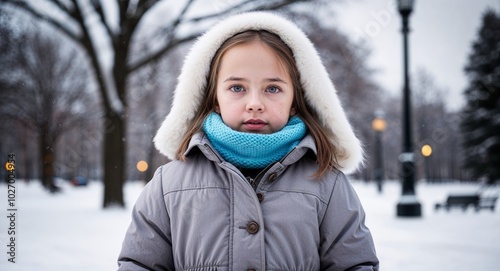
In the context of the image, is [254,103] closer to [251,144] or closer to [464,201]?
[251,144]

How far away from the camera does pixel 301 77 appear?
2133mm

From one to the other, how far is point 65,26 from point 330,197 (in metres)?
10.6

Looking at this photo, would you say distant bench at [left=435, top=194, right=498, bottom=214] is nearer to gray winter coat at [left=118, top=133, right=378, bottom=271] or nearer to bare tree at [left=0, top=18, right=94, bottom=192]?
gray winter coat at [left=118, top=133, right=378, bottom=271]

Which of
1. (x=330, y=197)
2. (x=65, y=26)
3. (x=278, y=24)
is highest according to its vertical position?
(x=65, y=26)

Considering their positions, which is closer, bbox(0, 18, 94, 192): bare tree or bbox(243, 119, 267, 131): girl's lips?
bbox(243, 119, 267, 131): girl's lips

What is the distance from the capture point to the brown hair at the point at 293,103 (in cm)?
194

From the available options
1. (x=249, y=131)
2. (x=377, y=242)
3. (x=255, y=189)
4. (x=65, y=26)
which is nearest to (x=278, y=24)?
(x=249, y=131)

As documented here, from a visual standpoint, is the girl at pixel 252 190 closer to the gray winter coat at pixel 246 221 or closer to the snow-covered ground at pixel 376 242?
the gray winter coat at pixel 246 221

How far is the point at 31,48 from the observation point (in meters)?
15.4

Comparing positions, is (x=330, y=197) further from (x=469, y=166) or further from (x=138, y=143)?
(x=138, y=143)

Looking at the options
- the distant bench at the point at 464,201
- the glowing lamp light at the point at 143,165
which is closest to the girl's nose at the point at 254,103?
the distant bench at the point at 464,201

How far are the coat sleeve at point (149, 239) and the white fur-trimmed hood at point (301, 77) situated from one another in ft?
1.20

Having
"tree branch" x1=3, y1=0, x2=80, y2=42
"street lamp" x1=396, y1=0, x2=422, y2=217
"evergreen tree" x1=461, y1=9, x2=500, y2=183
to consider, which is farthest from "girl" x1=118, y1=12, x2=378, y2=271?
"evergreen tree" x1=461, y1=9, x2=500, y2=183

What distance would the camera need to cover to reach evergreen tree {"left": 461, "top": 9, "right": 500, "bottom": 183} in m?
21.7
